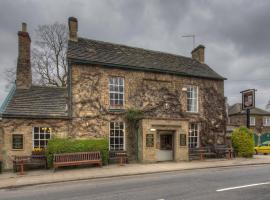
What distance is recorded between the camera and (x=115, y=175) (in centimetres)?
1242

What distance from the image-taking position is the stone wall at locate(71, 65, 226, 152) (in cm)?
1691

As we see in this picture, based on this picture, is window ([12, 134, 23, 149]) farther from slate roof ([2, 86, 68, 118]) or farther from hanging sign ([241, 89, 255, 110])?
hanging sign ([241, 89, 255, 110])

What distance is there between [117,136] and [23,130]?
6.17 metres

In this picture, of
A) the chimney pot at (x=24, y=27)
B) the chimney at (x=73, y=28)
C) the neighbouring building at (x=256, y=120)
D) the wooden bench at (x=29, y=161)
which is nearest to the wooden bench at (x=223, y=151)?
the wooden bench at (x=29, y=161)

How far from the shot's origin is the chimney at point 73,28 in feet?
62.2

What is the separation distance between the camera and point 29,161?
14.7 meters

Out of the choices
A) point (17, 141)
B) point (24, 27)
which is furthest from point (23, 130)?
point (24, 27)

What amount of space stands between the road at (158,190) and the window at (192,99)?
998 centimetres

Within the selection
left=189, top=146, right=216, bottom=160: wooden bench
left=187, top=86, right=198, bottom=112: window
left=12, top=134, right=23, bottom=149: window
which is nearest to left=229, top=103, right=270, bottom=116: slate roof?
left=187, top=86, right=198, bottom=112: window

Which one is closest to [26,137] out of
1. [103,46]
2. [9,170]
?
[9,170]

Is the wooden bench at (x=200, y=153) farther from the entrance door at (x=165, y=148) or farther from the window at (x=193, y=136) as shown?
the entrance door at (x=165, y=148)

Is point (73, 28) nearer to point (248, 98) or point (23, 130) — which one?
point (23, 130)

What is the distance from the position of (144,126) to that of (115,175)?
5239mm

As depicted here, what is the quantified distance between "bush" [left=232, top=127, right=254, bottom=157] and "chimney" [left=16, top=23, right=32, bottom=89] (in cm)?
1697
